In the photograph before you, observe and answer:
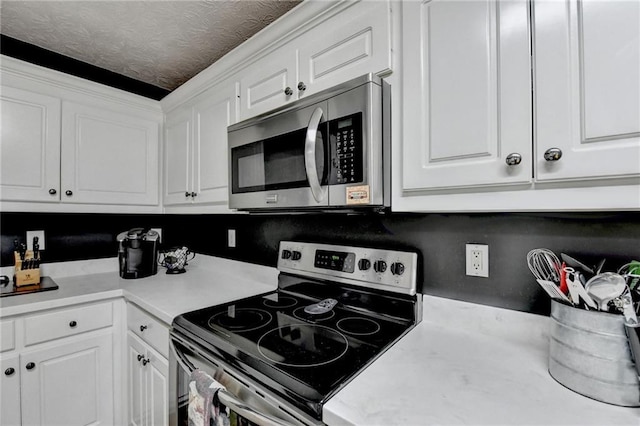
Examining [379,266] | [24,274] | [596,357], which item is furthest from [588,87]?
[24,274]

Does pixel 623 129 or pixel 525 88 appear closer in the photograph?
pixel 623 129

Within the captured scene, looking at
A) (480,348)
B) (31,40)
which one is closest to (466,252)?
(480,348)

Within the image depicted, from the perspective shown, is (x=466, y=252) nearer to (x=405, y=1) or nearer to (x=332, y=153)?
(x=332, y=153)

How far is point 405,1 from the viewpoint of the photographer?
3.02 ft

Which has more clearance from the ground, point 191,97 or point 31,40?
point 31,40

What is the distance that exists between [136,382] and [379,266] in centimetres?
136

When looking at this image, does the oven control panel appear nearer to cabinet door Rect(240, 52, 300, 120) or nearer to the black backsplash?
the black backsplash

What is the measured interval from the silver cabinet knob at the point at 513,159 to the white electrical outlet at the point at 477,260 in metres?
0.39

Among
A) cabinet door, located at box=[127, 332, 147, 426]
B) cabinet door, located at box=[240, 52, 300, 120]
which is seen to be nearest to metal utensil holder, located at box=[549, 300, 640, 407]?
cabinet door, located at box=[240, 52, 300, 120]

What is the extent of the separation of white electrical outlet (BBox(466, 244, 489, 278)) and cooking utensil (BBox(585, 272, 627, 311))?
35 cm

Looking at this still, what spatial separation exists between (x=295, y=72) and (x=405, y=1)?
1.51 ft

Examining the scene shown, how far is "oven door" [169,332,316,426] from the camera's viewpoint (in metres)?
0.74

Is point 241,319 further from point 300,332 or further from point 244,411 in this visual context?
point 244,411

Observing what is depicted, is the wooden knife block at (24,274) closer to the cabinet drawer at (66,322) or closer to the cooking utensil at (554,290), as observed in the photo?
the cabinet drawer at (66,322)
